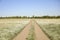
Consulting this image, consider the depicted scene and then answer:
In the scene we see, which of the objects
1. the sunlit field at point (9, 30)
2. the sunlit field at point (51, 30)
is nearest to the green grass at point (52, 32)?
the sunlit field at point (51, 30)

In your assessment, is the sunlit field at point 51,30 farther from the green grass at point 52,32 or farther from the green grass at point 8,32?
the green grass at point 8,32

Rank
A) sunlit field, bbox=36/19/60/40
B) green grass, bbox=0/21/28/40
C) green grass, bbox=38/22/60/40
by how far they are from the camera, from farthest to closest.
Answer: sunlit field, bbox=36/19/60/40 → green grass, bbox=38/22/60/40 → green grass, bbox=0/21/28/40

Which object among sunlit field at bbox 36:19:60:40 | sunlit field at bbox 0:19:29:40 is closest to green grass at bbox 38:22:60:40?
sunlit field at bbox 36:19:60:40

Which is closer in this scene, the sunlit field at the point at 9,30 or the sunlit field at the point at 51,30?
the sunlit field at the point at 9,30

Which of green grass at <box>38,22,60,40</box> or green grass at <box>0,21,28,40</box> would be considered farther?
green grass at <box>38,22,60,40</box>

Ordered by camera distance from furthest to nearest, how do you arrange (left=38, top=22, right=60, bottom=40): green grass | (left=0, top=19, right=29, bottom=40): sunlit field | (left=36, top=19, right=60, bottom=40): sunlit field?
(left=36, top=19, right=60, bottom=40): sunlit field < (left=0, top=19, right=29, bottom=40): sunlit field < (left=38, top=22, right=60, bottom=40): green grass

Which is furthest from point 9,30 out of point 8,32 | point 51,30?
point 51,30

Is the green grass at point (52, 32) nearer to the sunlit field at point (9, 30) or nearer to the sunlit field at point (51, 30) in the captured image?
the sunlit field at point (51, 30)

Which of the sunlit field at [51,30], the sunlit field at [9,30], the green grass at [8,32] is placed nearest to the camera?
the green grass at [8,32]

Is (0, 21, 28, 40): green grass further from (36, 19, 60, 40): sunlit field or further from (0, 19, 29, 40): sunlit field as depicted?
(36, 19, 60, 40): sunlit field

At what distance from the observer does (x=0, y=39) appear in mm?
12242

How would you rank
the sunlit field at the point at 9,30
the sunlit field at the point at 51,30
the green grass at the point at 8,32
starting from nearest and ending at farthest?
the green grass at the point at 8,32 → the sunlit field at the point at 9,30 → the sunlit field at the point at 51,30

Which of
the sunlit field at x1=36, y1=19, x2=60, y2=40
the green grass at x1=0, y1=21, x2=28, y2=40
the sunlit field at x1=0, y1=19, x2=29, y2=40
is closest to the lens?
the green grass at x1=0, y1=21, x2=28, y2=40

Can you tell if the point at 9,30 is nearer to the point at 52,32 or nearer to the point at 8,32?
the point at 8,32
